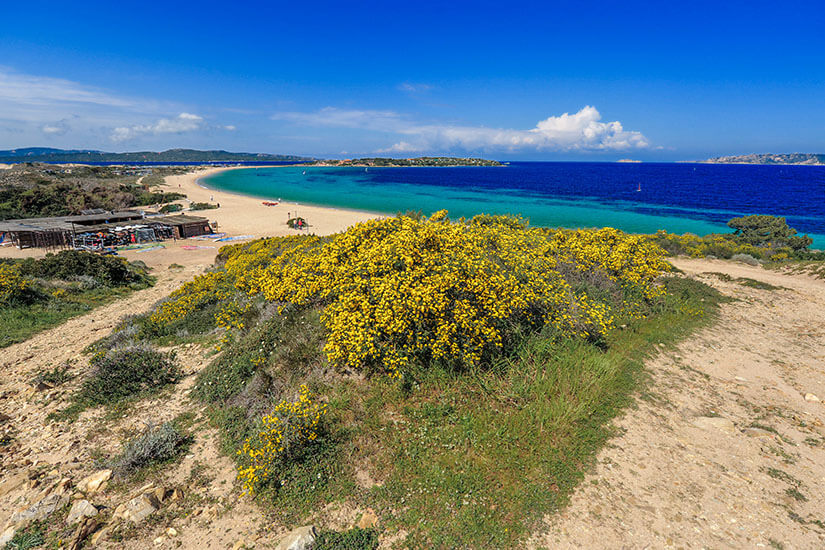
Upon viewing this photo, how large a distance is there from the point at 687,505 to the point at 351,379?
6.39 metres

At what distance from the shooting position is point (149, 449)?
6723 millimetres

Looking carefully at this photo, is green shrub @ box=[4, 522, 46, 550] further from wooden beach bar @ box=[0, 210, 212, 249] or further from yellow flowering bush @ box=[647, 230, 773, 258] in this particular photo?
yellow flowering bush @ box=[647, 230, 773, 258]

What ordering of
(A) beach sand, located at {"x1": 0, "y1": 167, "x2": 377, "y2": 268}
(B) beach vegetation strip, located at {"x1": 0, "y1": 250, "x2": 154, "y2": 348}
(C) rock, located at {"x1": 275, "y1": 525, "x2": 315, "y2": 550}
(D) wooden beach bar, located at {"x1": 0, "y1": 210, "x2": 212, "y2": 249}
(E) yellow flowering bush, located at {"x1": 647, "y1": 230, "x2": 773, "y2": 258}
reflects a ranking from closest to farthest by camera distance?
(C) rock, located at {"x1": 275, "y1": 525, "x2": 315, "y2": 550}
(B) beach vegetation strip, located at {"x1": 0, "y1": 250, "x2": 154, "y2": 348}
(E) yellow flowering bush, located at {"x1": 647, "y1": 230, "x2": 773, "y2": 258}
(A) beach sand, located at {"x1": 0, "y1": 167, "x2": 377, "y2": 268}
(D) wooden beach bar, located at {"x1": 0, "y1": 210, "x2": 212, "y2": 249}

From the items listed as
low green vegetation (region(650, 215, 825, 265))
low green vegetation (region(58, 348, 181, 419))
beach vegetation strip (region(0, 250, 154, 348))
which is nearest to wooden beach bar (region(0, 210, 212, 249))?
beach vegetation strip (region(0, 250, 154, 348))

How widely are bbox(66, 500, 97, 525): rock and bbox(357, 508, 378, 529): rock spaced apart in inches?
165

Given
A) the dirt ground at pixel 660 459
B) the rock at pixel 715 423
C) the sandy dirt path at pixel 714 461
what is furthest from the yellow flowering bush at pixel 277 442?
the rock at pixel 715 423

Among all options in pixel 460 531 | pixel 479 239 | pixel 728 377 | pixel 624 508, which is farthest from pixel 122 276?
pixel 728 377

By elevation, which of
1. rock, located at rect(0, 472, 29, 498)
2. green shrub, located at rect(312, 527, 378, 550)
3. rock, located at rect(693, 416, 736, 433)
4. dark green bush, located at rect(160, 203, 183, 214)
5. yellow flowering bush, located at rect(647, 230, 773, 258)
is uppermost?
dark green bush, located at rect(160, 203, 183, 214)

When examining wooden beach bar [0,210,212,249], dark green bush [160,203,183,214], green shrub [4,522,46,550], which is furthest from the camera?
dark green bush [160,203,183,214]

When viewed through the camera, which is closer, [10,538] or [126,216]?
[10,538]

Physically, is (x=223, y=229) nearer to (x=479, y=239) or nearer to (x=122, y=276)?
(x=122, y=276)

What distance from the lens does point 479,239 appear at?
11.7 meters

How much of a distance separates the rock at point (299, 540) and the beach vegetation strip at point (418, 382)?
326 mm

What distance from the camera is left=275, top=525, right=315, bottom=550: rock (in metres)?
4.98
